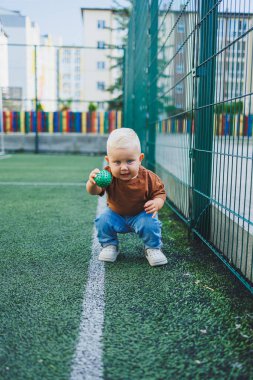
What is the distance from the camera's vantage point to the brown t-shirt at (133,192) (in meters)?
2.39

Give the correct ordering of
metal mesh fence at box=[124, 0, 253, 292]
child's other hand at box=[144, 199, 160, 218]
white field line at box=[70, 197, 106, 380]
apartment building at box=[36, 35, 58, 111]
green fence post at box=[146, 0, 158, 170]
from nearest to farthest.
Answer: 1. white field line at box=[70, 197, 106, 380]
2. metal mesh fence at box=[124, 0, 253, 292]
3. child's other hand at box=[144, 199, 160, 218]
4. green fence post at box=[146, 0, 158, 170]
5. apartment building at box=[36, 35, 58, 111]

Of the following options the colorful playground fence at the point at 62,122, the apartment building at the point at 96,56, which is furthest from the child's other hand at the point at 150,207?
the apartment building at the point at 96,56

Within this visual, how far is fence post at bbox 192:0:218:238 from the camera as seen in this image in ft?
7.90

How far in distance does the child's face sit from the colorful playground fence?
1046cm

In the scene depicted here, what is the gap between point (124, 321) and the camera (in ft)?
5.21

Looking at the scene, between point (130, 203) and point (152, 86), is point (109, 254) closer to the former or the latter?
point (130, 203)

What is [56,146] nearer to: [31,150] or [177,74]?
[31,150]

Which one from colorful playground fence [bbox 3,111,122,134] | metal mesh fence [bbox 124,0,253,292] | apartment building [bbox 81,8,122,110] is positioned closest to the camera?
metal mesh fence [bbox 124,0,253,292]

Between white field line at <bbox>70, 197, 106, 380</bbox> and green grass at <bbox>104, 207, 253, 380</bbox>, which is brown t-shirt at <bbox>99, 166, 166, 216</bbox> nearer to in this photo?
green grass at <bbox>104, 207, 253, 380</bbox>

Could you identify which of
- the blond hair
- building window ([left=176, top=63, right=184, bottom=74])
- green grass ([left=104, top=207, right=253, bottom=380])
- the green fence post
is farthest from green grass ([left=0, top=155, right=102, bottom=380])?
the green fence post

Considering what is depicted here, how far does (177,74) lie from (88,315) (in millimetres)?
2622

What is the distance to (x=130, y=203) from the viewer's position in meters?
2.40

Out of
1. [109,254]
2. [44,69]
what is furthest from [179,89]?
[44,69]

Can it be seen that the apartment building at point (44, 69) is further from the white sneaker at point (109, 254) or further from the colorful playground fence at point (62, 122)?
the white sneaker at point (109, 254)
